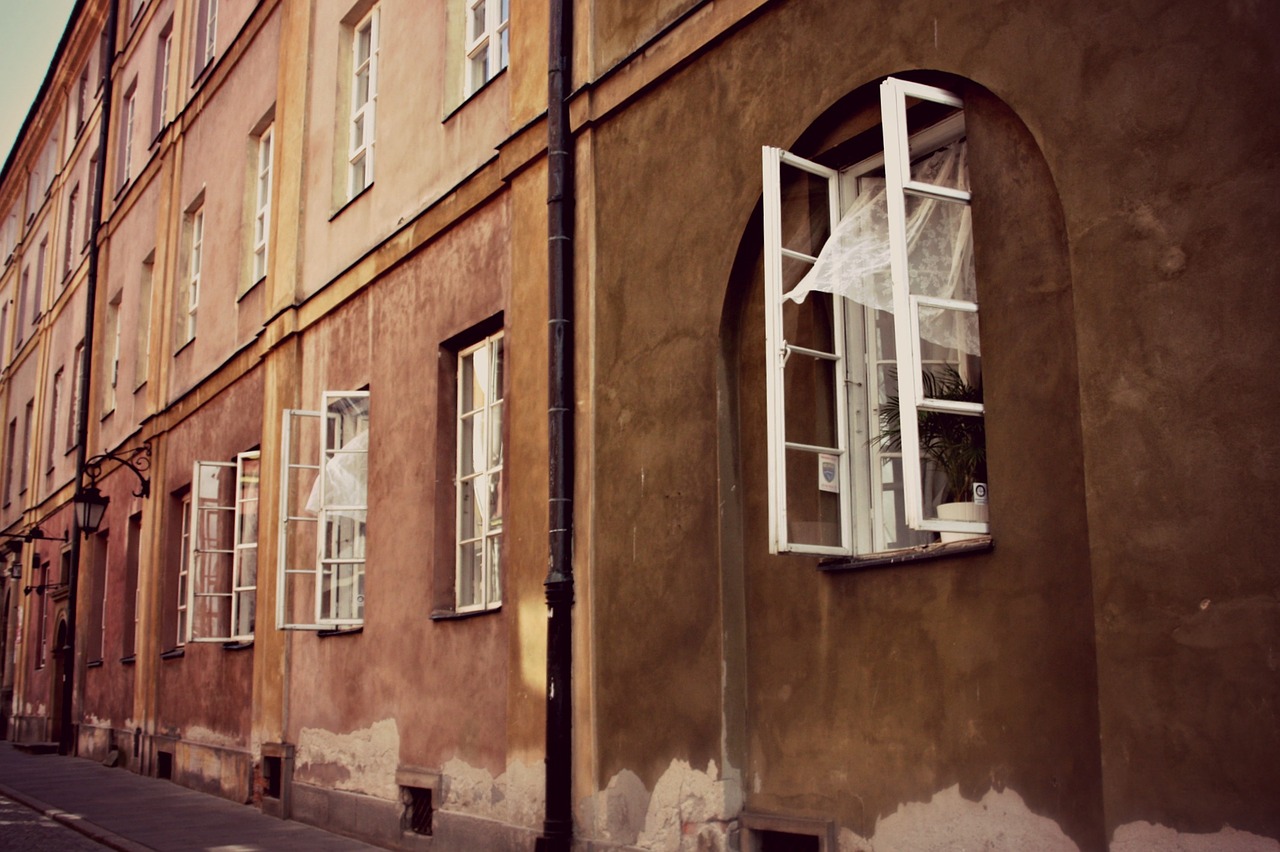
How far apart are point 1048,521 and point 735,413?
216 centimetres

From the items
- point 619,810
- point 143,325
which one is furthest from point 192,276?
point 619,810

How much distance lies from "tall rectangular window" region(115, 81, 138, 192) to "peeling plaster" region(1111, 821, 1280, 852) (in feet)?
64.7

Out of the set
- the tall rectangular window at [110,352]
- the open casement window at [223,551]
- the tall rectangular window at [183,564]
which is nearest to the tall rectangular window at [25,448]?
the tall rectangular window at [110,352]

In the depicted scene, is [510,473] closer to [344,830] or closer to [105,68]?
[344,830]

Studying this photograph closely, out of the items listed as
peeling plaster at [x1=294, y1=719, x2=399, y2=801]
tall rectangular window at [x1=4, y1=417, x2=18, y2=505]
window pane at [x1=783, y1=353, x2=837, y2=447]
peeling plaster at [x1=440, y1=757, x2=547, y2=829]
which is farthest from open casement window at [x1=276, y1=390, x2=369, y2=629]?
tall rectangular window at [x1=4, y1=417, x2=18, y2=505]

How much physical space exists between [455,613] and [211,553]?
5.86 m

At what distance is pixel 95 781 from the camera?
16547 millimetres

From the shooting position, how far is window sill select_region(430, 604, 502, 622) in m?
9.13

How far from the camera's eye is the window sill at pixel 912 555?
552 cm

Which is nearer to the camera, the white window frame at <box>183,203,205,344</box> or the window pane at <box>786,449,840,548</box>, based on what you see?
the window pane at <box>786,449,840,548</box>

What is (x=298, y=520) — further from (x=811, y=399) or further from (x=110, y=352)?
(x=110, y=352)

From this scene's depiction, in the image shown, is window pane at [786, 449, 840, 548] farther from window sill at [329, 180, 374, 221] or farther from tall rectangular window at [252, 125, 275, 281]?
tall rectangular window at [252, 125, 275, 281]

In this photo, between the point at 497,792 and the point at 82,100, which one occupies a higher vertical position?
the point at 82,100

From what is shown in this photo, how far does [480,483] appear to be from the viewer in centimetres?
977
